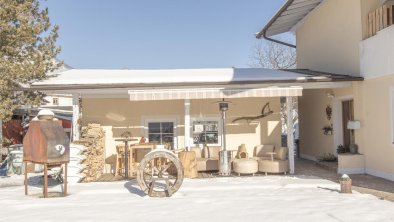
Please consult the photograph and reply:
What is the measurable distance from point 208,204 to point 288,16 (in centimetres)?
1316

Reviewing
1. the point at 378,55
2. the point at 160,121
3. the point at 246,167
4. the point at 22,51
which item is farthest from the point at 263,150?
the point at 22,51

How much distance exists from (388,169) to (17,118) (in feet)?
78.2

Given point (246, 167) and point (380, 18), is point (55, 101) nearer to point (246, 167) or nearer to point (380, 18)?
point (246, 167)

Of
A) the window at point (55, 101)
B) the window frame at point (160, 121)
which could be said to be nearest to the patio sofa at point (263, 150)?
the window frame at point (160, 121)

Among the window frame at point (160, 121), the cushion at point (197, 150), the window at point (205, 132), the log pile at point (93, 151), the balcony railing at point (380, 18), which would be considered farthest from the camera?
the window at point (205, 132)

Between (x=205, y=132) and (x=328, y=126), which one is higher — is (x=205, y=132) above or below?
below

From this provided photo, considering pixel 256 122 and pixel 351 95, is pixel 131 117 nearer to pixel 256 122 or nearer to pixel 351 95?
pixel 256 122

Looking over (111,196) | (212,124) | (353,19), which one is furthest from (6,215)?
(353,19)

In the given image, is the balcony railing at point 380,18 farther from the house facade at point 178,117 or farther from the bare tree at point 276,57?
the bare tree at point 276,57

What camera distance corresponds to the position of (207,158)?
16.0m

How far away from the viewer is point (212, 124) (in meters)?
17.2

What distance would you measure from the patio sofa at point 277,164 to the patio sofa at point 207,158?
178cm

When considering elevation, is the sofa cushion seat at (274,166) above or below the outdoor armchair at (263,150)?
below

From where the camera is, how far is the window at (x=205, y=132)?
56.3 feet
